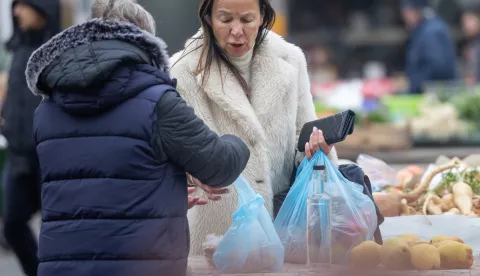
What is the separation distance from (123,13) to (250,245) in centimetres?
95

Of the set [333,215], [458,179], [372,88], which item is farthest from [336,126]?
[372,88]

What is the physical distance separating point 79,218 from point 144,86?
0.48 metres

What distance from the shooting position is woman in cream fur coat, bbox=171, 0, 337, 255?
15.5 feet

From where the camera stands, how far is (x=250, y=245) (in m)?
4.28

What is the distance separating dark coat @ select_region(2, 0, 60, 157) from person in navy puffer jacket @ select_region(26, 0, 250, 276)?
3.60 m

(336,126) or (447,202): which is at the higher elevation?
(336,126)

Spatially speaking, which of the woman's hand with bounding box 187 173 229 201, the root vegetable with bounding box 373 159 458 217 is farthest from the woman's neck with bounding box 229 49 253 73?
the root vegetable with bounding box 373 159 458 217

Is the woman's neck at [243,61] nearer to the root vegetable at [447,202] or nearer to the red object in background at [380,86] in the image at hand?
the root vegetable at [447,202]

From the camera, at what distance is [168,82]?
3.95 meters

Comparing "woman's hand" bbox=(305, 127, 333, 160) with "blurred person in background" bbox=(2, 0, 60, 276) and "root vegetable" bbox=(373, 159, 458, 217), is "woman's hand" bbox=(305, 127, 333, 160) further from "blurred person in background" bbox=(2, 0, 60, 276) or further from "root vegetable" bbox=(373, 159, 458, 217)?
"blurred person in background" bbox=(2, 0, 60, 276)

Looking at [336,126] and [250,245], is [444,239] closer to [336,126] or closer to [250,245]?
[336,126]

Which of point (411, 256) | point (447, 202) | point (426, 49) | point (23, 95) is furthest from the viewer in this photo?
point (426, 49)

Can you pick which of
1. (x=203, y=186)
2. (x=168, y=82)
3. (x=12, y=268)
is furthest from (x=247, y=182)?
(x=12, y=268)

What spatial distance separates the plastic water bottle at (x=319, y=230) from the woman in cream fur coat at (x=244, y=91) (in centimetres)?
24
